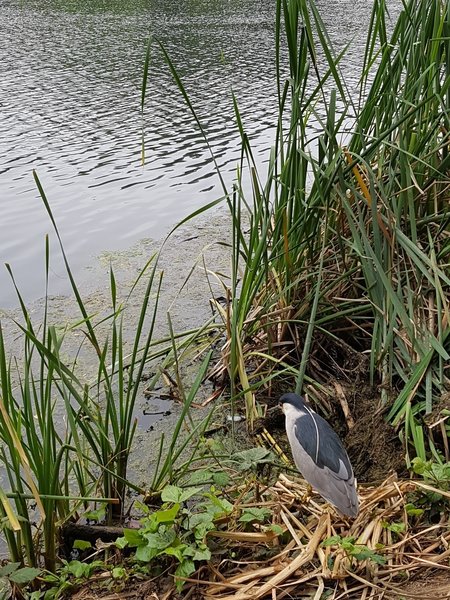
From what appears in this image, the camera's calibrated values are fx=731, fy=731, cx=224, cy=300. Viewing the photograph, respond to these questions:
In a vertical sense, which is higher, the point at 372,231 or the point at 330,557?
the point at 372,231

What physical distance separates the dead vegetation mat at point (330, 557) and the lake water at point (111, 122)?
6.05 feet

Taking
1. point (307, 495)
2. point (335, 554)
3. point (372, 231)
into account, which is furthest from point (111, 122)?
point (335, 554)

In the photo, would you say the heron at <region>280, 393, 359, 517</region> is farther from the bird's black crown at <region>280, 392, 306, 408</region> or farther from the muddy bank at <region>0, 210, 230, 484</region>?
the muddy bank at <region>0, 210, 230, 484</region>

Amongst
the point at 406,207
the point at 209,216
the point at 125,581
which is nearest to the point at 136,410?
the point at 125,581

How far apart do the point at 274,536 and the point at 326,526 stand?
6.5 inches

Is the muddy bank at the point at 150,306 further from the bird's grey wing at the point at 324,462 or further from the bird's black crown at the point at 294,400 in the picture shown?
the bird's grey wing at the point at 324,462

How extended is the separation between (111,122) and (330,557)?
751 cm

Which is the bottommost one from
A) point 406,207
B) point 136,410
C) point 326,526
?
point 136,410

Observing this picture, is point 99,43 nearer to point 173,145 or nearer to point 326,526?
point 173,145

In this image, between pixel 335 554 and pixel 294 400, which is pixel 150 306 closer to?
pixel 294 400

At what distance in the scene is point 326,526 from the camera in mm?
2062

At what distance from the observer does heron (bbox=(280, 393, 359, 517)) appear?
2.02 meters

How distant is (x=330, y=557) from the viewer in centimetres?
190

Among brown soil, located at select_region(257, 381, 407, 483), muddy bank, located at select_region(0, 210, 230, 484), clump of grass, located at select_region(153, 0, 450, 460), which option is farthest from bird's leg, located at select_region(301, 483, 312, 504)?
muddy bank, located at select_region(0, 210, 230, 484)
